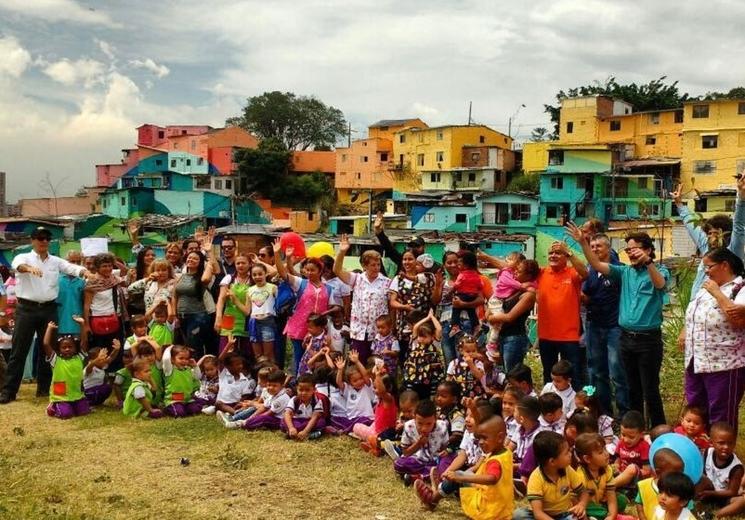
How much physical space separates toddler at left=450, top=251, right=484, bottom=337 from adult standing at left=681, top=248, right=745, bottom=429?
2.63 m

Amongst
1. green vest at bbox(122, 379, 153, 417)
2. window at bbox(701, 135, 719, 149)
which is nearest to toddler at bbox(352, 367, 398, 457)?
green vest at bbox(122, 379, 153, 417)

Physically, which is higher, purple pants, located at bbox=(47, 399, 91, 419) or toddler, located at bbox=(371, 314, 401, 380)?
toddler, located at bbox=(371, 314, 401, 380)

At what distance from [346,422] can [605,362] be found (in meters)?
2.70

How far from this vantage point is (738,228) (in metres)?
5.74

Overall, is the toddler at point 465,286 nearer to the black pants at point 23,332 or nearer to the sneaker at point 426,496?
the sneaker at point 426,496

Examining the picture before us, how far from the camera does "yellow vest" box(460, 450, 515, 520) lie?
501cm

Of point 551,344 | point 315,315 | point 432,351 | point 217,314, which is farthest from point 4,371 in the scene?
point 551,344

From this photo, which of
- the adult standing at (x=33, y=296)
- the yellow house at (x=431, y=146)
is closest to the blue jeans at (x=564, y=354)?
the adult standing at (x=33, y=296)

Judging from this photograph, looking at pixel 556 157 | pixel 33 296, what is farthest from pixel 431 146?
pixel 33 296

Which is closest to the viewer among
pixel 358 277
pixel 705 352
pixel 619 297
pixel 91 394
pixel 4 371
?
pixel 705 352

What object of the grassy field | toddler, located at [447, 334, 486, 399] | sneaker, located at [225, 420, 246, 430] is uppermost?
toddler, located at [447, 334, 486, 399]

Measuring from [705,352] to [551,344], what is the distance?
1751mm

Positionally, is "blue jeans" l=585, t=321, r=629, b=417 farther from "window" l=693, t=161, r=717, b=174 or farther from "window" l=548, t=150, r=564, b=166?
"window" l=693, t=161, r=717, b=174

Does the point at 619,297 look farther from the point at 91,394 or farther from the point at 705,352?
the point at 91,394
